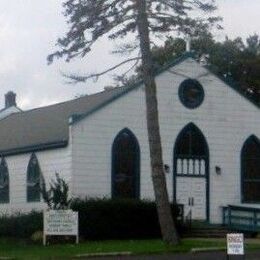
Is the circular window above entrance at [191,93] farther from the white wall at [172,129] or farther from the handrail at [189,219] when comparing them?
the handrail at [189,219]

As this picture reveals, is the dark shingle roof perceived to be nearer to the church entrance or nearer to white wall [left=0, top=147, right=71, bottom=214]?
white wall [left=0, top=147, right=71, bottom=214]

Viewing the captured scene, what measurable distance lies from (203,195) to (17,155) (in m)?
Result: 8.71

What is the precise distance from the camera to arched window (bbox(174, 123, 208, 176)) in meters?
41.7

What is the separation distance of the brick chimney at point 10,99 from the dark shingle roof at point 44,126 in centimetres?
1700

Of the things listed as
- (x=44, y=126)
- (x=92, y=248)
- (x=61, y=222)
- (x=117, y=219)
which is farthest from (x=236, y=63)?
(x=92, y=248)

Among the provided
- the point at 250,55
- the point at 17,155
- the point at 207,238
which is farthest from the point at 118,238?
the point at 250,55

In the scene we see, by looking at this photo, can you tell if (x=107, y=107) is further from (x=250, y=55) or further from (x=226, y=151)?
(x=250, y=55)

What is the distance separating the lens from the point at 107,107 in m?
39.8

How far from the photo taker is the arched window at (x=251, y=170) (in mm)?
43344

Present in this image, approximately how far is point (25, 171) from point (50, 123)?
3.21 meters

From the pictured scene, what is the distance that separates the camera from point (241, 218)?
133 feet

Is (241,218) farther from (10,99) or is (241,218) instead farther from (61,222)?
(10,99)

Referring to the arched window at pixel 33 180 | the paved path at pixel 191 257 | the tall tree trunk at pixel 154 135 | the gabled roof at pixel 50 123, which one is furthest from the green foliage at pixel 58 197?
the paved path at pixel 191 257

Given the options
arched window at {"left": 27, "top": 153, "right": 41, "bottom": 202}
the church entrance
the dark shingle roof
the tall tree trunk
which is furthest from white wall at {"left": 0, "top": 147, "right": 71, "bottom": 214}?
the tall tree trunk
